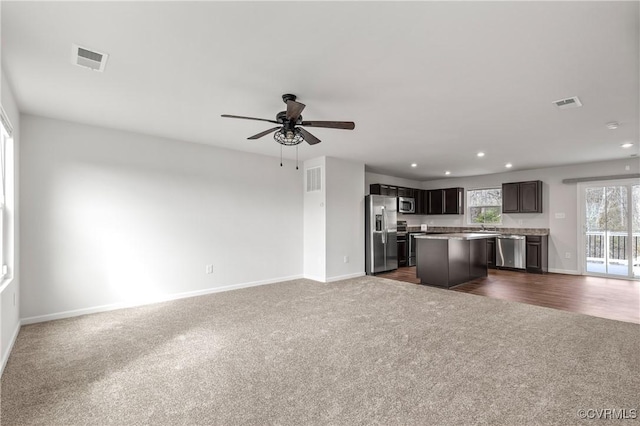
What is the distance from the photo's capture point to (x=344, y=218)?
20.7 feet

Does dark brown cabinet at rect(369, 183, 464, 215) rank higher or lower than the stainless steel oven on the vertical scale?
higher

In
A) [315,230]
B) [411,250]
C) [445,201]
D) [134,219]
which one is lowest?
[411,250]

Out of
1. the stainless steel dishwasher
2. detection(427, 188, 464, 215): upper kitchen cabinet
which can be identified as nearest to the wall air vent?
detection(427, 188, 464, 215): upper kitchen cabinet

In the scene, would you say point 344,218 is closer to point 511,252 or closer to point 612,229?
point 511,252

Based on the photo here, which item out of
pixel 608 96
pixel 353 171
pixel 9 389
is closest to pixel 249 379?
pixel 9 389

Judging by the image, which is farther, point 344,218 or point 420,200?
point 420,200

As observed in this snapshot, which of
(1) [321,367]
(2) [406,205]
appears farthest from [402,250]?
(1) [321,367]

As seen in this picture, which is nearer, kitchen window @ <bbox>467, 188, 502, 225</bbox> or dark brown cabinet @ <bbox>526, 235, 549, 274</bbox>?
dark brown cabinet @ <bbox>526, 235, 549, 274</bbox>

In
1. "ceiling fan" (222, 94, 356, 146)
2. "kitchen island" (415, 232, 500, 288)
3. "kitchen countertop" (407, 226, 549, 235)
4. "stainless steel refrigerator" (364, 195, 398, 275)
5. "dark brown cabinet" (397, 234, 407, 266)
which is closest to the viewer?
"ceiling fan" (222, 94, 356, 146)

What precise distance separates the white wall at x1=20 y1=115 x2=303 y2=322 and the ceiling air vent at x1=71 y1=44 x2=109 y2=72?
1.92 meters

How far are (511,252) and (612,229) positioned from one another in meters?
1.87

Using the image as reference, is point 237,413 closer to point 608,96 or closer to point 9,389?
point 9,389

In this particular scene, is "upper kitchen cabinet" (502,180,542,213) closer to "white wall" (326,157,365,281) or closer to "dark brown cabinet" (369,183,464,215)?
"dark brown cabinet" (369,183,464,215)

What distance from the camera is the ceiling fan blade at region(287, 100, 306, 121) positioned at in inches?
105
